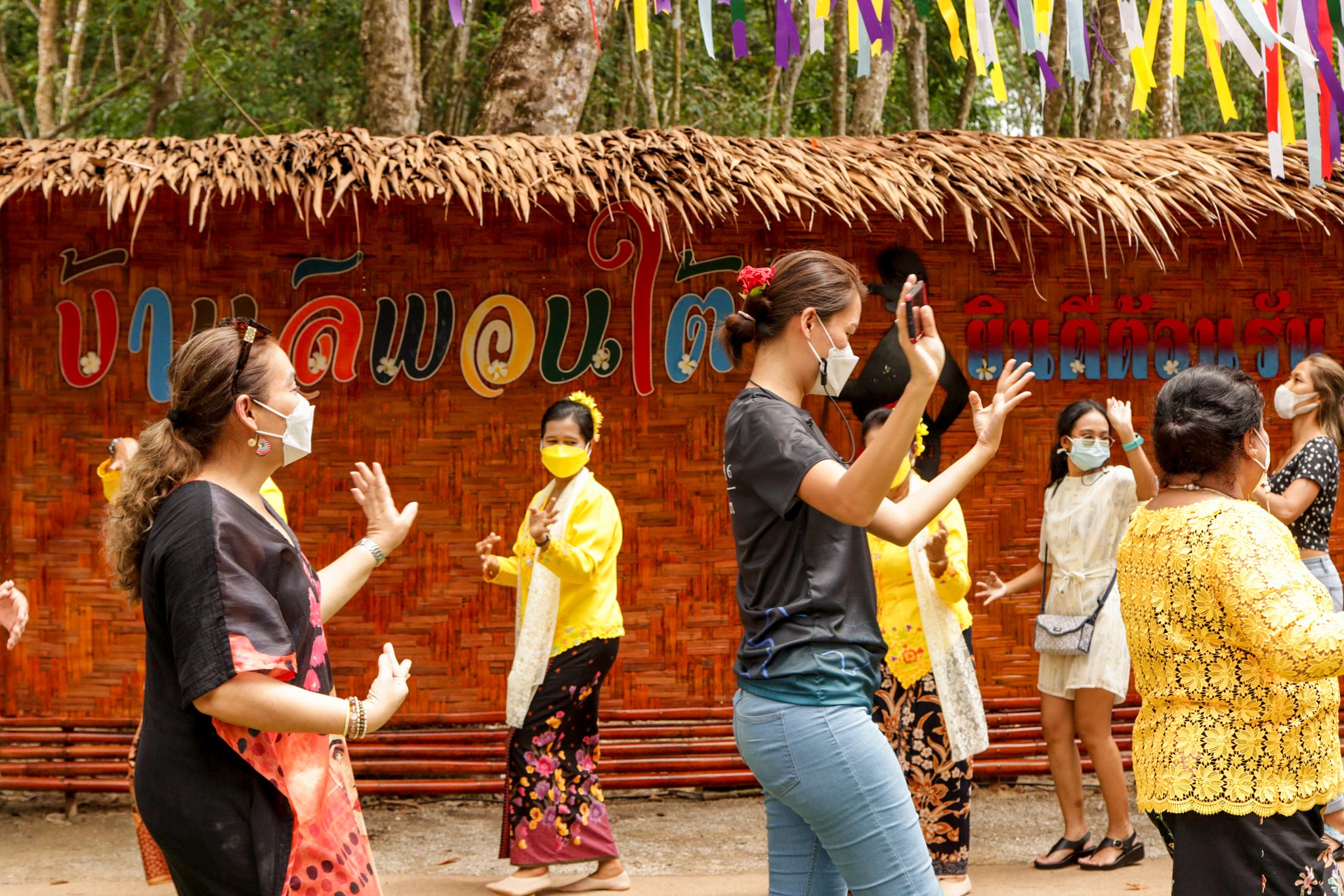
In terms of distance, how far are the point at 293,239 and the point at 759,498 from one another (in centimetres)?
402

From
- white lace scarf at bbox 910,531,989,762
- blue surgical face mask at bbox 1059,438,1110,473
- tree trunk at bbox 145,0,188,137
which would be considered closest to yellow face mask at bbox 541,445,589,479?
white lace scarf at bbox 910,531,989,762

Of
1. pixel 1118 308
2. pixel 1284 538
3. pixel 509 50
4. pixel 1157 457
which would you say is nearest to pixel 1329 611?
pixel 1284 538

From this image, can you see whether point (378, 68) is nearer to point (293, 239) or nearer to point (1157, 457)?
point (293, 239)

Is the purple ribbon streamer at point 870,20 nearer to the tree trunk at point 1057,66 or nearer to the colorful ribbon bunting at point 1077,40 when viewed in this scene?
the colorful ribbon bunting at point 1077,40

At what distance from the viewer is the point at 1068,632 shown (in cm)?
509

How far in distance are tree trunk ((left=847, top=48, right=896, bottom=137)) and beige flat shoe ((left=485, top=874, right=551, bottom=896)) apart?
741 cm

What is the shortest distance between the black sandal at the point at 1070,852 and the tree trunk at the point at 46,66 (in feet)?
31.6

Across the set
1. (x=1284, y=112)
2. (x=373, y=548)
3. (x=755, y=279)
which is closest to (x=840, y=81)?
(x=1284, y=112)

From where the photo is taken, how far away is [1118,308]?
21.2ft

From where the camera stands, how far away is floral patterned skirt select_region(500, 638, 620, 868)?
4.86 metres

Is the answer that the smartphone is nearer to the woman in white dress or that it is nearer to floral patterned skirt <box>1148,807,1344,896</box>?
floral patterned skirt <box>1148,807,1344,896</box>

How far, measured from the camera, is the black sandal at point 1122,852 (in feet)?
16.8

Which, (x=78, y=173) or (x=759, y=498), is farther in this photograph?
(x=78, y=173)

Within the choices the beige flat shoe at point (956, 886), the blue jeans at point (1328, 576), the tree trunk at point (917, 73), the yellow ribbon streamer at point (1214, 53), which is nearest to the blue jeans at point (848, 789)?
the beige flat shoe at point (956, 886)
